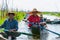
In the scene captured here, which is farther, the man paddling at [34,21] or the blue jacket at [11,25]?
the man paddling at [34,21]

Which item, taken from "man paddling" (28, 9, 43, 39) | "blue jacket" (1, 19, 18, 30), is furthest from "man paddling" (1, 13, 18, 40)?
"man paddling" (28, 9, 43, 39)

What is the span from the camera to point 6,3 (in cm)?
1827

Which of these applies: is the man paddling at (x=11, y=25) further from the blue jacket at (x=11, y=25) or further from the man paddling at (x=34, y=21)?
the man paddling at (x=34, y=21)

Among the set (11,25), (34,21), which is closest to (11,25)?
(11,25)

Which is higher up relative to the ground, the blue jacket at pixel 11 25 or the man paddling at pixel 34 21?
the blue jacket at pixel 11 25

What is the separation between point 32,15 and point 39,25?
3.85 ft

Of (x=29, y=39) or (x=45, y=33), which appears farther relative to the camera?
(x=45, y=33)

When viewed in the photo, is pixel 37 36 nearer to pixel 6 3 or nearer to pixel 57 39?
pixel 57 39

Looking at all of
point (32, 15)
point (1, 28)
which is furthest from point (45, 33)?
point (1, 28)

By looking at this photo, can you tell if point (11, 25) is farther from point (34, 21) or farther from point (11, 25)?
point (34, 21)

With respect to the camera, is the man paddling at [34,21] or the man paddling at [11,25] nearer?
the man paddling at [11,25]

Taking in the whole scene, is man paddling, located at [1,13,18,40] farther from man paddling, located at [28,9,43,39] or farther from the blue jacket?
Result: man paddling, located at [28,9,43,39]

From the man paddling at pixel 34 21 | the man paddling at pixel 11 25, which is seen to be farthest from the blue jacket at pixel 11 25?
the man paddling at pixel 34 21

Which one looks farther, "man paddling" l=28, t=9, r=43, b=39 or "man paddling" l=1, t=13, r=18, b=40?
"man paddling" l=28, t=9, r=43, b=39
